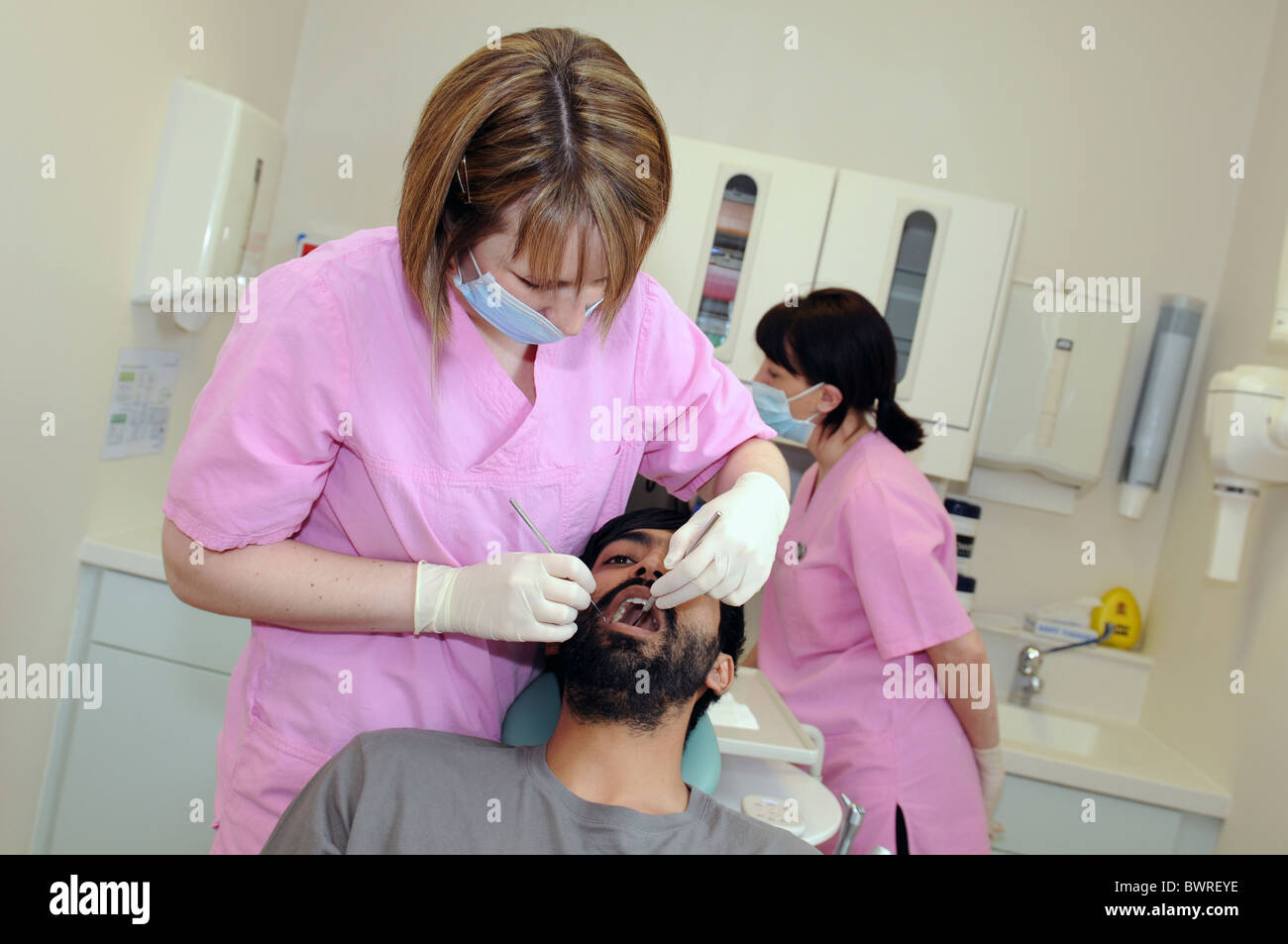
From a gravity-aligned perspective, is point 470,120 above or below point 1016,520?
above

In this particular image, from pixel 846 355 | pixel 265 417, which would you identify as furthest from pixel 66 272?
pixel 846 355

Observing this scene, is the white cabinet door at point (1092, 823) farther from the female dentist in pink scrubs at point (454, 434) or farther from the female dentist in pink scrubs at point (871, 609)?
the female dentist in pink scrubs at point (454, 434)

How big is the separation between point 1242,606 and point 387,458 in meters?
2.03

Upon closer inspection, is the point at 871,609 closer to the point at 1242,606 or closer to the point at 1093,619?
the point at 1242,606

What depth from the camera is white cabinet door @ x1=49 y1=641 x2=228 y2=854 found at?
224cm

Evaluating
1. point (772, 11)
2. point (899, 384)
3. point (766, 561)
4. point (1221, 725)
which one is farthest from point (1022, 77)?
point (766, 561)

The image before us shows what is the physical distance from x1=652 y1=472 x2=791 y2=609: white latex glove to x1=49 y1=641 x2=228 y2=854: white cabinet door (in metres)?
1.42

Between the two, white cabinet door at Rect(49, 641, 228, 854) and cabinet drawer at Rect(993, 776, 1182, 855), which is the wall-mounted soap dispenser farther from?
cabinet drawer at Rect(993, 776, 1182, 855)

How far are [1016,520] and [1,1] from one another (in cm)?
249

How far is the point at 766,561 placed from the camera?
1.28 meters

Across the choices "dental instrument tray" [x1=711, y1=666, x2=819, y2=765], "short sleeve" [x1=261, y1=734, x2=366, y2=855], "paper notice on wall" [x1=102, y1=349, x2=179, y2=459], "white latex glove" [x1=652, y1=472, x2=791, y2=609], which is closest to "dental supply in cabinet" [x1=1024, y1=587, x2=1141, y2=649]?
"dental instrument tray" [x1=711, y1=666, x2=819, y2=765]

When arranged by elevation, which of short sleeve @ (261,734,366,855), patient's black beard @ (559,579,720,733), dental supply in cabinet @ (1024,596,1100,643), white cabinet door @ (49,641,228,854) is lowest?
white cabinet door @ (49,641,228,854)
